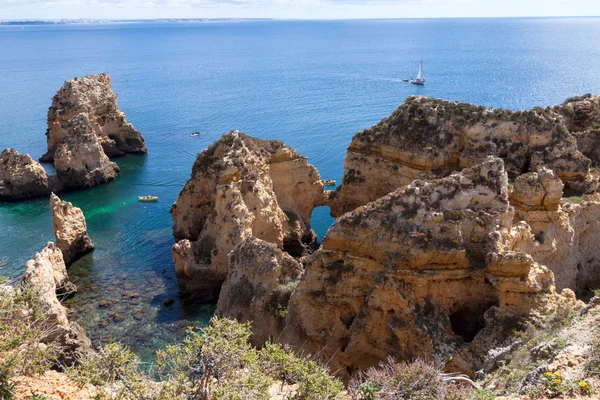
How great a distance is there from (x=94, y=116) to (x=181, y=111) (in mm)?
28253

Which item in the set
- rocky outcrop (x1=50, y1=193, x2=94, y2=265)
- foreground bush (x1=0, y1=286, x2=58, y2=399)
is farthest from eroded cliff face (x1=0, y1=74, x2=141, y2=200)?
foreground bush (x1=0, y1=286, x2=58, y2=399)

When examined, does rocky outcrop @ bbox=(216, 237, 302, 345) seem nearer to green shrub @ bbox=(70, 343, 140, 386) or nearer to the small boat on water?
green shrub @ bbox=(70, 343, 140, 386)

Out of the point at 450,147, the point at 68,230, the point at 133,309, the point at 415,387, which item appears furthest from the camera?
the point at 68,230

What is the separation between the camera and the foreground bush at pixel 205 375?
13391 millimetres

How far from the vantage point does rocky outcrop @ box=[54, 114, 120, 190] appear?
190 feet

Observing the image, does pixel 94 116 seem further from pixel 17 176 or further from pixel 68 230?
pixel 68 230

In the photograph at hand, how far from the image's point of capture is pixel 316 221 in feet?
155

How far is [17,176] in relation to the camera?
180 ft

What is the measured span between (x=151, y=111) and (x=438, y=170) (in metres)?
76.0

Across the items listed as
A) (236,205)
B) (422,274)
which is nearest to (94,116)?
(236,205)

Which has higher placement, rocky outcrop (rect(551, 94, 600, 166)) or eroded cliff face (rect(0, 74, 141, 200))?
rocky outcrop (rect(551, 94, 600, 166))

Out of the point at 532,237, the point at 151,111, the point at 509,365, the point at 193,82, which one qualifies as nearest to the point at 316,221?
the point at 532,237

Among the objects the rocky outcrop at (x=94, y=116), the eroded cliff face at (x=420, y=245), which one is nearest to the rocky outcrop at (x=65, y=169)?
the rocky outcrop at (x=94, y=116)

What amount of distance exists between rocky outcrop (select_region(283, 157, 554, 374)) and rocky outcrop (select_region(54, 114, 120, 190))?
46.0 metres
